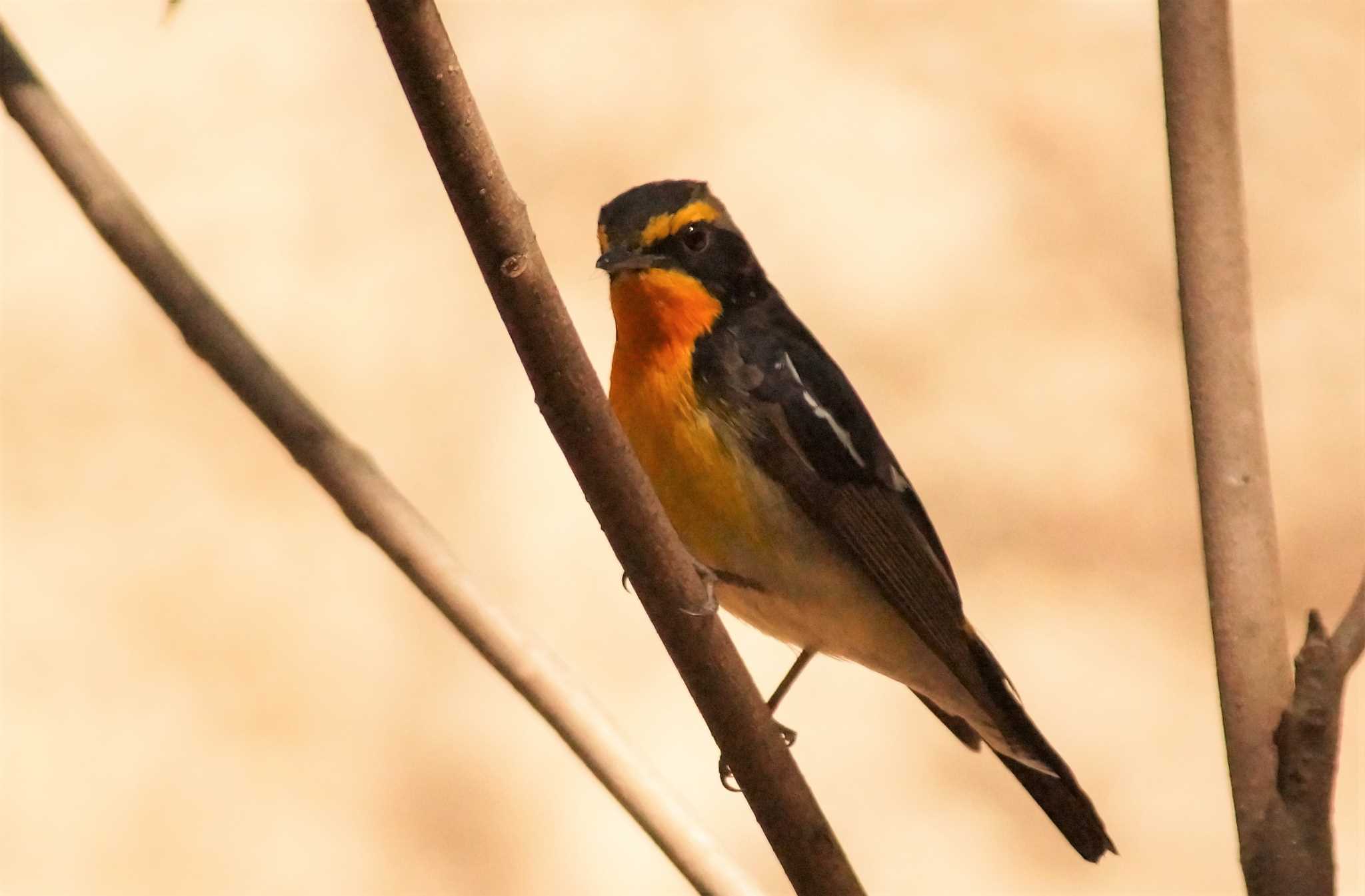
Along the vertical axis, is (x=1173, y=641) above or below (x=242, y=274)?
above

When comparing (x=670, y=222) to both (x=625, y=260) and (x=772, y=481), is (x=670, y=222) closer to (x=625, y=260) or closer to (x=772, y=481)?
(x=625, y=260)

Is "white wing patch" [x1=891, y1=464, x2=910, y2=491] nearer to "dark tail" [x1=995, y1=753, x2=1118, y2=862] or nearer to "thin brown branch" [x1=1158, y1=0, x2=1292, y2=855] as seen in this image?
"dark tail" [x1=995, y1=753, x2=1118, y2=862]

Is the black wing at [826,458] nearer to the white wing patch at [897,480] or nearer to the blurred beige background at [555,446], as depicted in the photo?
the white wing patch at [897,480]

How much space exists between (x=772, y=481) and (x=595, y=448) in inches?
31.0

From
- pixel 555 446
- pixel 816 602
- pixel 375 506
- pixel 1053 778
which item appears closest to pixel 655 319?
pixel 816 602

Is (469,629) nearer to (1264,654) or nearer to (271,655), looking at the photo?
(1264,654)

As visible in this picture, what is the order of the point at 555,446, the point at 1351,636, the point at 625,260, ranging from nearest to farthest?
1. the point at 1351,636
2. the point at 625,260
3. the point at 555,446

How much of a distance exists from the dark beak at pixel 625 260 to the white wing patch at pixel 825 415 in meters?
0.25

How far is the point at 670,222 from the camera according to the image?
199 centimetres

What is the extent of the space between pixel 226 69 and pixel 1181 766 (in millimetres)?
3285

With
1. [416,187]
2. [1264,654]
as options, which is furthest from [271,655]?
[1264,654]

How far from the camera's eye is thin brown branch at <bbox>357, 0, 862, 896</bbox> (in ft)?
3.51

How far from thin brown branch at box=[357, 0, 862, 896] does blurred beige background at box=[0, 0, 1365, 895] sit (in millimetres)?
2178

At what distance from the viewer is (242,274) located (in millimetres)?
3883
